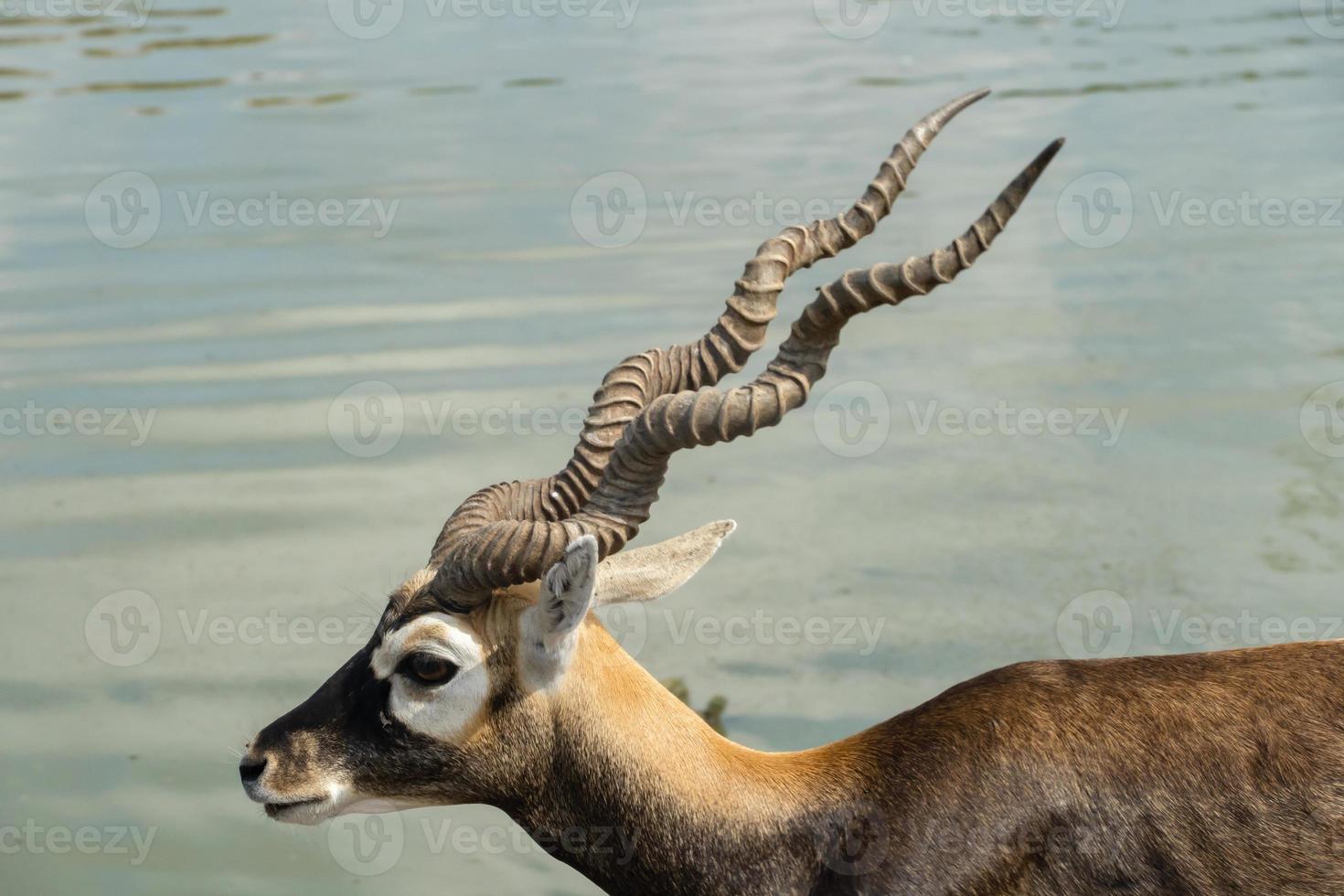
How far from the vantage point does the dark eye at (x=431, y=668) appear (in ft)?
12.0

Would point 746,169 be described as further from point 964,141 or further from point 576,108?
point 576,108

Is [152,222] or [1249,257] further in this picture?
[152,222]

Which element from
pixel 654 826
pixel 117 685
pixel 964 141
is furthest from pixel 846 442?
pixel 964 141

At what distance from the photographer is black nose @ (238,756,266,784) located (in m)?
3.72

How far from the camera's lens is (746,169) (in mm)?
12180

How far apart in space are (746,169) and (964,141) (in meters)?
1.87
